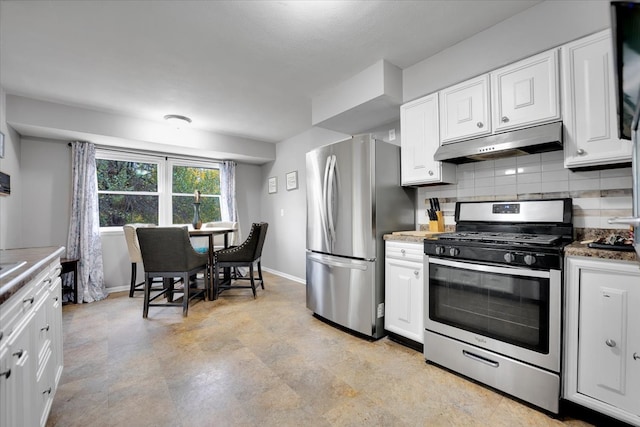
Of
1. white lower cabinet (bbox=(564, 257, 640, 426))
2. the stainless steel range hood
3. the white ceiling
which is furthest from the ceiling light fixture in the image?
white lower cabinet (bbox=(564, 257, 640, 426))

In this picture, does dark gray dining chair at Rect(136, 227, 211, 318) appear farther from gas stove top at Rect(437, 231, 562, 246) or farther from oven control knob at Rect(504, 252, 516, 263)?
oven control knob at Rect(504, 252, 516, 263)

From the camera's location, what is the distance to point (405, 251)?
2.33 meters

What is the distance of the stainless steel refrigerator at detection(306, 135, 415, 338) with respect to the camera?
249 centimetres

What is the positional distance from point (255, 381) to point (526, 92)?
2588mm

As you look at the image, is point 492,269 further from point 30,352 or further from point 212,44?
point 212,44

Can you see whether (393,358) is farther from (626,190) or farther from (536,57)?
(536,57)

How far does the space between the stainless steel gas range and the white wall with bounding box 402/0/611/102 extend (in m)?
1.01

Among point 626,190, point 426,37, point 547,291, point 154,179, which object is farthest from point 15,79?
point 626,190

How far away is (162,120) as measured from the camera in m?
3.90

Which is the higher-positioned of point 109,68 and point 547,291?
point 109,68

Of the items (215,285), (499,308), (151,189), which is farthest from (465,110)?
(151,189)

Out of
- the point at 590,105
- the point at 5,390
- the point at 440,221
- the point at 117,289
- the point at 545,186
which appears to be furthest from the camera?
the point at 117,289

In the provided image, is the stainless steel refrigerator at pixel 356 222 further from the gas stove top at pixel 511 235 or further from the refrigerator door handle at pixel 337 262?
the gas stove top at pixel 511 235

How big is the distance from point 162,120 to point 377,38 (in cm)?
307
